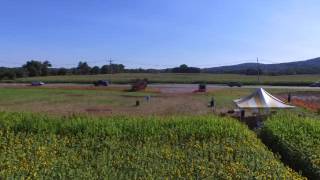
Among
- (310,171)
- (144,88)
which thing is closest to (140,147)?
(310,171)

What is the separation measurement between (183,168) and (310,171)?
2.89 metres

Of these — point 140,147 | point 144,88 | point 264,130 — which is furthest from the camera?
point 144,88

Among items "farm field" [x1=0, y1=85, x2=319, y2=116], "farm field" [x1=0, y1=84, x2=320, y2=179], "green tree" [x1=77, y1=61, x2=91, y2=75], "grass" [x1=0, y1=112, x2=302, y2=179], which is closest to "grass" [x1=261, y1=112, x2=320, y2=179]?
"farm field" [x1=0, y1=84, x2=320, y2=179]

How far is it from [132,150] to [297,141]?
461 cm

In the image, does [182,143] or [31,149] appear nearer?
[31,149]

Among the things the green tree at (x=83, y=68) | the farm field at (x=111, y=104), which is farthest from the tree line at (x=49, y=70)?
the farm field at (x=111, y=104)

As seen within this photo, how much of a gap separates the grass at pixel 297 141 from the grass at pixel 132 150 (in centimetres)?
57

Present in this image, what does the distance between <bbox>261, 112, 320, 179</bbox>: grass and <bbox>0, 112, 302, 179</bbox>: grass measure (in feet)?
1.86

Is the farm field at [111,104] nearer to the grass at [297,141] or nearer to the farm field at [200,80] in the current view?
the grass at [297,141]

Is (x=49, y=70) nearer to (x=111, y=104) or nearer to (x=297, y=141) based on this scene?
(x=111, y=104)

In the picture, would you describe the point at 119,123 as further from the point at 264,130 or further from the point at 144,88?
the point at 144,88

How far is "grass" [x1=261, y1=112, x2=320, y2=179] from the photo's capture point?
11775 millimetres

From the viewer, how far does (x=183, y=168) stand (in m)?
10.9

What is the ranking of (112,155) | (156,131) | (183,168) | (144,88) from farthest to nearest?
(144,88)
(156,131)
(112,155)
(183,168)
